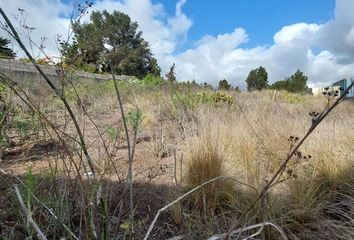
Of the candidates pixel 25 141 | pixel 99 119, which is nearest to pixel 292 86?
pixel 99 119

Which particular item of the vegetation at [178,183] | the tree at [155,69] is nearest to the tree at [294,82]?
the tree at [155,69]

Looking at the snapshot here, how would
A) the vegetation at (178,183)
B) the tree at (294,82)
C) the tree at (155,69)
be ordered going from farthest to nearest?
1. the tree at (294,82)
2. the tree at (155,69)
3. the vegetation at (178,183)

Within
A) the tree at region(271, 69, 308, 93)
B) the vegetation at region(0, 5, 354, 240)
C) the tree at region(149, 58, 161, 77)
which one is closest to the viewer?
the vegetation at region(0, 5, 354, 240)

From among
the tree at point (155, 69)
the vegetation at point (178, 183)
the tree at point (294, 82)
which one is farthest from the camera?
the tree at point (294, 82)

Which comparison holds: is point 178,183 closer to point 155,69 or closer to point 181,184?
point 181,184

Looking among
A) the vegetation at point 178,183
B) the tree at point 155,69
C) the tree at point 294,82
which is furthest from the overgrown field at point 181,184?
the tree at point 294,82

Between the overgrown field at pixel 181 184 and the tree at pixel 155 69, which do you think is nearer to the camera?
the overgrown field at pixel 181 184

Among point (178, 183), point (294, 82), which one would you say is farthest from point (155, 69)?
point (294, 82)

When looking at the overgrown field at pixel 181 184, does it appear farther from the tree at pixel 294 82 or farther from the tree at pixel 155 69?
the tree at pixel 294 82

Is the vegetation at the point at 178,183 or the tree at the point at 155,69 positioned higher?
the tree at the point at 155,69

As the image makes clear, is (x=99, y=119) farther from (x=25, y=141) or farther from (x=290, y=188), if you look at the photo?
(x=290, y=188)

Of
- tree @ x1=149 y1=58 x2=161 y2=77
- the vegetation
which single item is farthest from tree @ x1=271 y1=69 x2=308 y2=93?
the vegetation

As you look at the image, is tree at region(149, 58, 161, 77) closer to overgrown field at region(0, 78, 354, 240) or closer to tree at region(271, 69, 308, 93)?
overgrown field at region(0, 78, 354, 240)

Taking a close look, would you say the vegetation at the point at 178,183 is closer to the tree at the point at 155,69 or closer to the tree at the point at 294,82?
the tree at the point at 155,69
